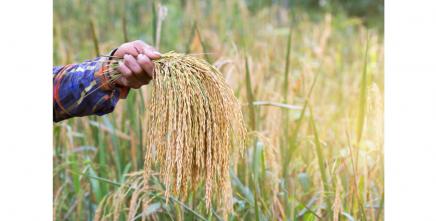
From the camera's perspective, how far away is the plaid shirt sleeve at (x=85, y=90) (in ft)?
3.90

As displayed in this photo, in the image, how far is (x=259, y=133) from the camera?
4.75 feet

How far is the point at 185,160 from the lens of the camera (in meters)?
1.02

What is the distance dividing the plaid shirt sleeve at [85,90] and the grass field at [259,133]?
0.16 metres

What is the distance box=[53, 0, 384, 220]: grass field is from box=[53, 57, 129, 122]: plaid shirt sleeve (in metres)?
0.16

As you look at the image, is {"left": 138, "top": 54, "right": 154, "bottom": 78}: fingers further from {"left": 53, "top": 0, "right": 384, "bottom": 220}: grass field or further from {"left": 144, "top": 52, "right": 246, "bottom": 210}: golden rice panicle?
{"left": 53, "top": 0, "right": 384, "bottom": 220}: grass field

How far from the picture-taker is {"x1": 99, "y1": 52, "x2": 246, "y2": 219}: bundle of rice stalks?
39.8 inches

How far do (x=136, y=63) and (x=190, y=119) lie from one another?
160 millimetres

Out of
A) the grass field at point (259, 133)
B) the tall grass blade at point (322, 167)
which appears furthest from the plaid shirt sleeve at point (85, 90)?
the tall grass blade at point (322, 167)

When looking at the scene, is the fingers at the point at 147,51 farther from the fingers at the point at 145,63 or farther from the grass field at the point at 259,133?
the grass field at the point at 259,133

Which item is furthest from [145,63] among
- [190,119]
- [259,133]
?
[259,133]
